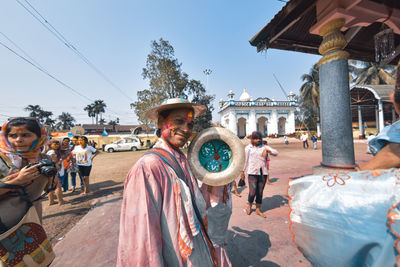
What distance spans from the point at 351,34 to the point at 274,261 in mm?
5405

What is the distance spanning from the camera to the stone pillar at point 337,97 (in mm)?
3236

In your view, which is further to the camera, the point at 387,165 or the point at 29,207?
the point at 29,207

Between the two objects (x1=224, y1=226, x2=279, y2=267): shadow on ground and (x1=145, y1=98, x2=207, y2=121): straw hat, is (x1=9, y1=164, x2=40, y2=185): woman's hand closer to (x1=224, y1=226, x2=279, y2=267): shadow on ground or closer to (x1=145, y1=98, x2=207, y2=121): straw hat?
(x1=145, y1=98, x2=207, y2=121): straw hat

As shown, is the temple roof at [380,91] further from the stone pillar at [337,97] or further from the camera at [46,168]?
the camera at [46,168]

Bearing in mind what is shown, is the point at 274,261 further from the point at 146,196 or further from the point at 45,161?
the point at 45,161

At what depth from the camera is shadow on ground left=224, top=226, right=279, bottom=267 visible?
7.54 ft

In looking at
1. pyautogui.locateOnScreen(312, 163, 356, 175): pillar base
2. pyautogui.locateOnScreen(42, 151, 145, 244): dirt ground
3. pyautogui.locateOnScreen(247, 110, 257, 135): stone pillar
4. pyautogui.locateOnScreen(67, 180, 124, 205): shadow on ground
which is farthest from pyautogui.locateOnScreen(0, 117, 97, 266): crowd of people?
pyautogui.locateOnScreen(247, 110, 257, 135): stone pillar

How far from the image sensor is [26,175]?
142 cm

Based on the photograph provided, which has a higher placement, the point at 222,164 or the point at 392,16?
the point at 392,16

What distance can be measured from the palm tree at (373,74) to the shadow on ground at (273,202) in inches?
1185

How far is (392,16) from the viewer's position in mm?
3309

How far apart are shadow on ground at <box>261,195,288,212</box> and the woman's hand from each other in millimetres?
4064

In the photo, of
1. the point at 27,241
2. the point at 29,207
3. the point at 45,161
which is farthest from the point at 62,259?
the point at 45,161

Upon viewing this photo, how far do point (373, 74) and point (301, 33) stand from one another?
104 feet
